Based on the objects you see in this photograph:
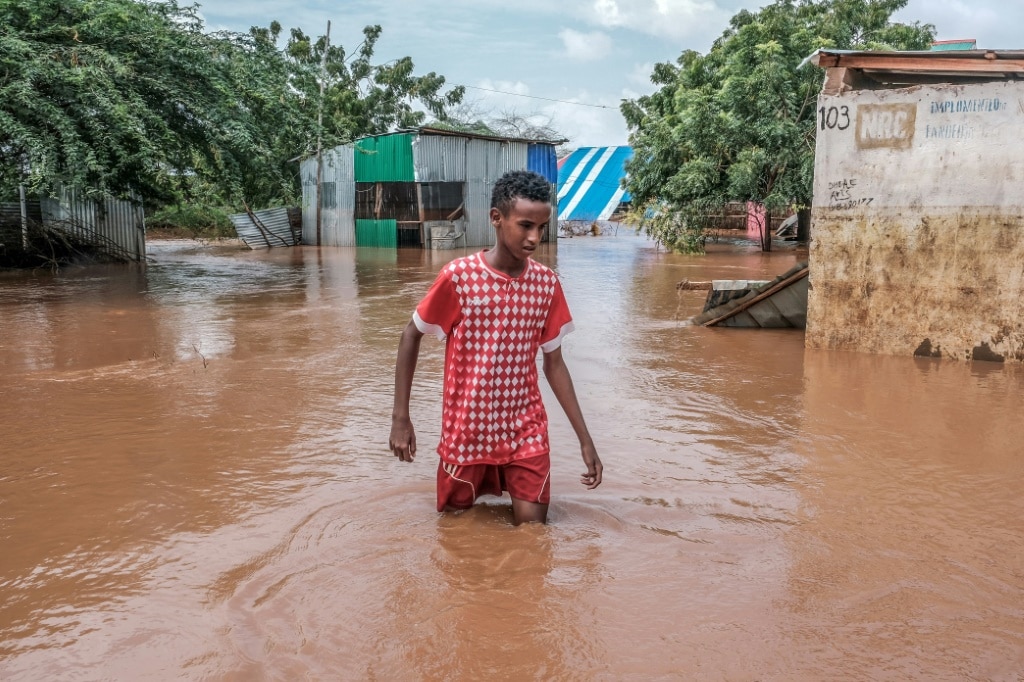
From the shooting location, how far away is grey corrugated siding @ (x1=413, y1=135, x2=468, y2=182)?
23906mm

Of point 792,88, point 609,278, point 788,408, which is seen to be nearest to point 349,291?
point 609,278

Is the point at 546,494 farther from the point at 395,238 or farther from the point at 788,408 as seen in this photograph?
the point at 395,238

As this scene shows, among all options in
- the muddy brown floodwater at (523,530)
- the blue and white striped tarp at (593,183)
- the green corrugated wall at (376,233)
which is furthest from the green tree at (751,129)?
the blue and white striped tarp at (593,183)

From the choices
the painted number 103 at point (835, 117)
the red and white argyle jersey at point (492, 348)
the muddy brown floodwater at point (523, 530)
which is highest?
the painted number 103 at point (835, 117)

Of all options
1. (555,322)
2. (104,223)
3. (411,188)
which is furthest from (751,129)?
(555,322)

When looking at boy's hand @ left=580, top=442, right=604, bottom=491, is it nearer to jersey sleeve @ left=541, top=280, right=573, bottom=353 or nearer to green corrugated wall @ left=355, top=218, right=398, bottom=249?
jersey sleeve @ left=541, top=280, right=573, bottom=353

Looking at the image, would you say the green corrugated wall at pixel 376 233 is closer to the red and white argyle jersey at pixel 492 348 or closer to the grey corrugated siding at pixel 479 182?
the grey corrugated siding at pixel 479 182

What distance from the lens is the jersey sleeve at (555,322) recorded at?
3270 mm

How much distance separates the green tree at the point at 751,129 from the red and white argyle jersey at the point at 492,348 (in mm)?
15878

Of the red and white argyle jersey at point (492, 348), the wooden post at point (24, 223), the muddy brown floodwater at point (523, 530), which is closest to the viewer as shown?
the muddy brown floodwater at point (523, 530)

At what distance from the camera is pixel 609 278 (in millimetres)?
14664

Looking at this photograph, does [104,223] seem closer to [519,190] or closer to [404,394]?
[404,394]

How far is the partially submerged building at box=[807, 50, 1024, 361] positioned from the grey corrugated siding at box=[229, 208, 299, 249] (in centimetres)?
2056

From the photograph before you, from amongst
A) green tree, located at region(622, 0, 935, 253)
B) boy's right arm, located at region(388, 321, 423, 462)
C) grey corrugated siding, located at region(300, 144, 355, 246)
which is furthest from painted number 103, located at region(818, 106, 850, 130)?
grey corrugated siding, located at region(300, 144, 355, 246)
